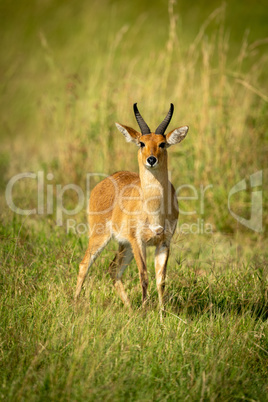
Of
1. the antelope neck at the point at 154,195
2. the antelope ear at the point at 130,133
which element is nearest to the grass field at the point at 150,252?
the antelope neck at the point at 154,195

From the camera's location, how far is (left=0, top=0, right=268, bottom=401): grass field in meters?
3.28

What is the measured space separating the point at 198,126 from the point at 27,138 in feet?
21.9

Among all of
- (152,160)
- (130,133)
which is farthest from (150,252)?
(152,160)

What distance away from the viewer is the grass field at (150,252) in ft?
10.8

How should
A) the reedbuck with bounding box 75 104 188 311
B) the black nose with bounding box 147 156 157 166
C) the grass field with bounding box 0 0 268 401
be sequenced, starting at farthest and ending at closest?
the reedbuck with bounding box 75 104 188 311, the black nose with bounding box 147 156 157 166, the grass field with bounding box 0 0 268 401

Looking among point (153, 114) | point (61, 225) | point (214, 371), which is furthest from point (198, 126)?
point (214, 371)

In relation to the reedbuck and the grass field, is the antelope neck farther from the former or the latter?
the grass field

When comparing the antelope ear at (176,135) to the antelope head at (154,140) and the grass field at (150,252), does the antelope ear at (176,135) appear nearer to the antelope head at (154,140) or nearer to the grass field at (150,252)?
the antelope head at (154,140)

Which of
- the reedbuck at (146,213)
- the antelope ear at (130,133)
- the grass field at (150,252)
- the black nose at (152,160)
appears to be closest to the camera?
the grass field at (150,252)

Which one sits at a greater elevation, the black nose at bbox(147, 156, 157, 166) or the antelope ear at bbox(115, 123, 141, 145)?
the antelope ear at bbox(115, 123, 141, 145)

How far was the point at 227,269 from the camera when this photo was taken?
5223 mm

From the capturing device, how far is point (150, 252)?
20.4 ft

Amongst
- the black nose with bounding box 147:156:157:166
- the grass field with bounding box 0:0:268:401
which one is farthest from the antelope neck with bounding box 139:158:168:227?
the grass field with bounding box 0:0:268:401

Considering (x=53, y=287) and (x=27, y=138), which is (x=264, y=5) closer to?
(x=27, y=138)
